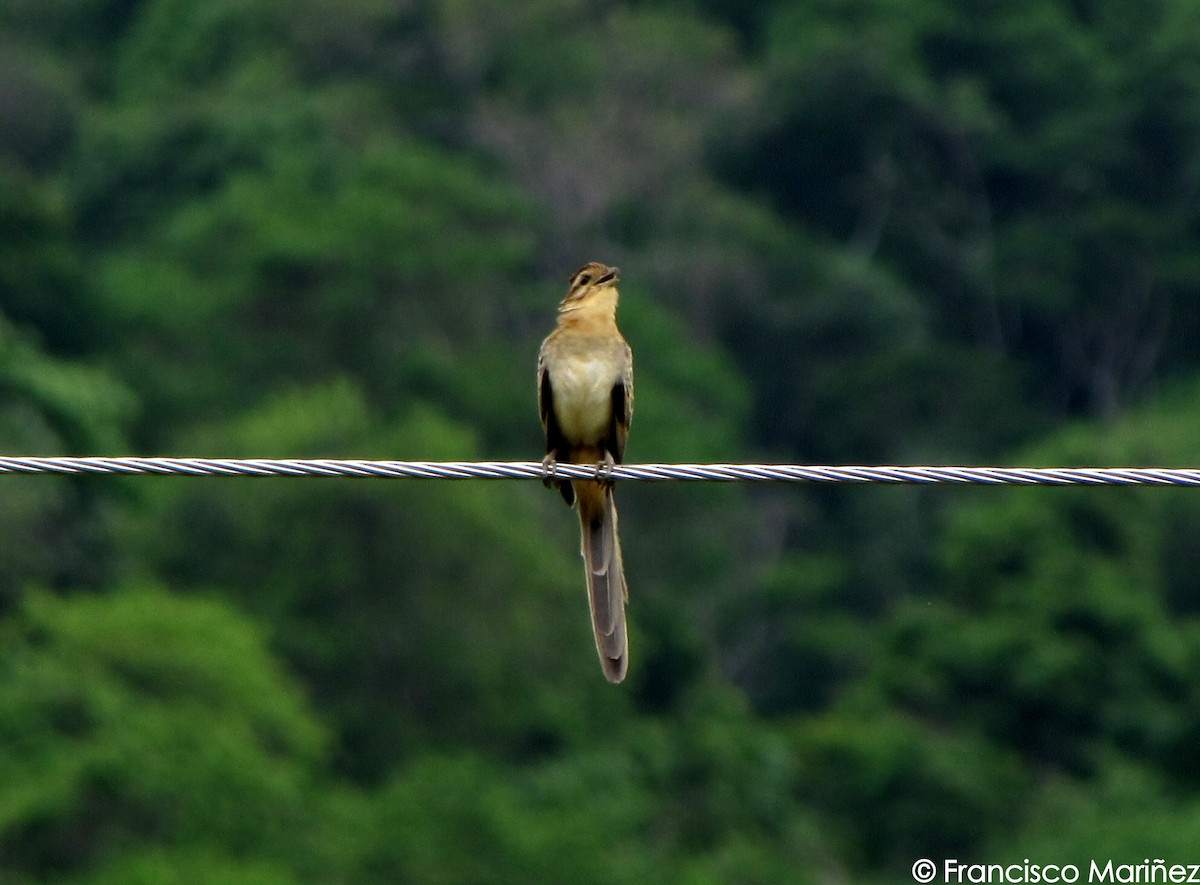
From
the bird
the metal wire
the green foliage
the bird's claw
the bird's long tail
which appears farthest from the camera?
the green foliage

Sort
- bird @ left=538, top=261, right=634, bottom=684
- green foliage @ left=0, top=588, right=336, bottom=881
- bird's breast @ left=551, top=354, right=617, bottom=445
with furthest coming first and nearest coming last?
green foliage @ left=0, top=588, right=336, bottom=881
bird's breast @ left=551, top=354, right=617, bottom=445
bird @ left=538, top=261, right=634, bottom=684

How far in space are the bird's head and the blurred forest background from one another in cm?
2750

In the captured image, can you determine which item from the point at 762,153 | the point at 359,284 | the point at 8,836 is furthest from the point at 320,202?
the point at 8,836

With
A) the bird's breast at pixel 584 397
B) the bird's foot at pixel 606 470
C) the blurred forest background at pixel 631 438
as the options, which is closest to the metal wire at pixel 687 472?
the bird's foot at pixel 606 470

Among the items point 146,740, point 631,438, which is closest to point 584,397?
point 146,740

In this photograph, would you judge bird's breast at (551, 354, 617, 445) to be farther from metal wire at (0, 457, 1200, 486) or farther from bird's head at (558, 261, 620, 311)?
metal wire at (0, 457, 1200, 486)

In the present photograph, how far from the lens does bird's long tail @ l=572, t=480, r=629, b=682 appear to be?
11.6 meters

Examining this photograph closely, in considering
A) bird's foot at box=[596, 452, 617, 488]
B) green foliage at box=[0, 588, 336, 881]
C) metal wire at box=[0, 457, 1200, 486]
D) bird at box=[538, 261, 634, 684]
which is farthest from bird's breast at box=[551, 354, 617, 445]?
green foliage at box=[0, 588, 336, 881]

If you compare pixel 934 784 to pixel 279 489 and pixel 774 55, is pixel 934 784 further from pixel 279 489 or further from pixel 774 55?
pixel 774 55

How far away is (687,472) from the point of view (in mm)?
9164

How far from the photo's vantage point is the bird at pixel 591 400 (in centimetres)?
1193

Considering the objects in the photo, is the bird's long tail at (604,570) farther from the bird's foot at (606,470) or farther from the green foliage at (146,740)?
the green foliage at (146,740)

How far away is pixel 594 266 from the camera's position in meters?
12.6

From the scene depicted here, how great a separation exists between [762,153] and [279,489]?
2957 cm
